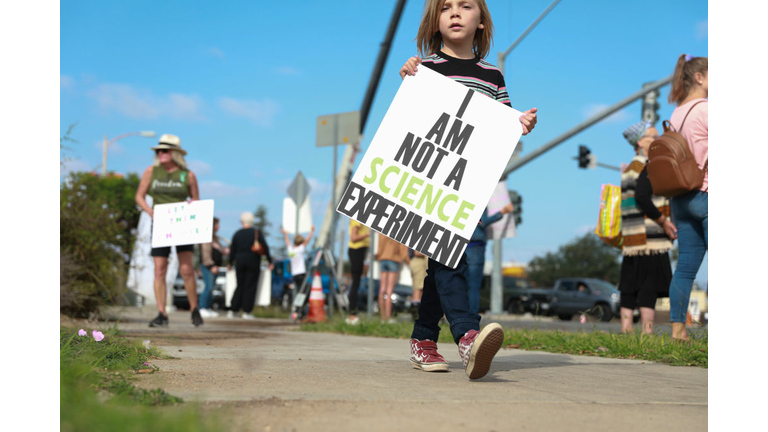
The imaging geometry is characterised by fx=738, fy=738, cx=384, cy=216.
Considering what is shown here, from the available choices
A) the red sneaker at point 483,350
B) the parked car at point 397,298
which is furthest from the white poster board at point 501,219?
the parked car at point 397,298

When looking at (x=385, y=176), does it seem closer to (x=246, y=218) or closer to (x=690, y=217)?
(x=690, y=217)

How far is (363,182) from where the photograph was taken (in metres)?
3.41

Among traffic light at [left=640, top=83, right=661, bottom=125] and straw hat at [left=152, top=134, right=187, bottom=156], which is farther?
traffic light at [left=640, top=83, right=661, bottom=125]

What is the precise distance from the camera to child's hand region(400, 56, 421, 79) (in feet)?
11.7

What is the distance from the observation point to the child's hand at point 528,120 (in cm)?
355

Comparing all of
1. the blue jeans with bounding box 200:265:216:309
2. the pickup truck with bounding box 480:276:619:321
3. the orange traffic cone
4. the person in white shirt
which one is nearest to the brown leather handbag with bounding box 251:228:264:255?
the person in white shirt

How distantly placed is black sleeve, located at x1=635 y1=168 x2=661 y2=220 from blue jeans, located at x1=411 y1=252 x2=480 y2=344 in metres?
3.19

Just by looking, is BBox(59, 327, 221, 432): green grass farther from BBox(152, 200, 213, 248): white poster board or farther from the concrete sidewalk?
BBox(152, 200, 213, 248): white poster board

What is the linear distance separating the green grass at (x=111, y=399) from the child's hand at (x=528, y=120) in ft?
6.61

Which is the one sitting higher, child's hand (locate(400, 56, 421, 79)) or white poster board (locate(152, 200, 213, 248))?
child's hand (locate(400, 56, 421, 79))

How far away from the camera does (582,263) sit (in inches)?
2904
